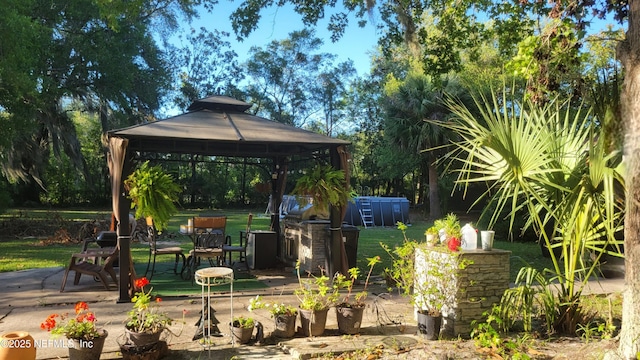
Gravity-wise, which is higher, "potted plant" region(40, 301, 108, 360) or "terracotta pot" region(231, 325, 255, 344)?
"potted plant" region(40, 301, 108, 360)

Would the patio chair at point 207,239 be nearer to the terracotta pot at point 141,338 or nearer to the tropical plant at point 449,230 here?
the terracotta pot at point 141,338

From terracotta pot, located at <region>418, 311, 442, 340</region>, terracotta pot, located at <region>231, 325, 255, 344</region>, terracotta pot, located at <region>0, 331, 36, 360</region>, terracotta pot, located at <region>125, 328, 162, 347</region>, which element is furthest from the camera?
terracotta pot, located at <region>418, 311, 442, 340</region>

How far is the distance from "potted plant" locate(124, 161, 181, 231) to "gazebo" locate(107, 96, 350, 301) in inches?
9.0

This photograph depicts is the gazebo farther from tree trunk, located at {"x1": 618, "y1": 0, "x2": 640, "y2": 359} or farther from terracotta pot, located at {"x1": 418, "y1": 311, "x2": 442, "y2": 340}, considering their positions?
tree trunk, located at {"x1": 618, "y1": 0, "x2": 640, "y2": 359}

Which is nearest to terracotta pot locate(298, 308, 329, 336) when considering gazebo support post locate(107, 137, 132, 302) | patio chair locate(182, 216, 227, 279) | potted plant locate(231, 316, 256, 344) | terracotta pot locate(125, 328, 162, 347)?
potted plant locate(231, 316, 256, 344)

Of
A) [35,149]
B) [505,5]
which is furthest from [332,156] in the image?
[35,149]

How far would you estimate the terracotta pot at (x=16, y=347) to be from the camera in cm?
301

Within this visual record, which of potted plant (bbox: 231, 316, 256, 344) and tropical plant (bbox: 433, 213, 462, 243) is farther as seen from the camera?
tropical plant (bbox: 433, 213, 462, 243)

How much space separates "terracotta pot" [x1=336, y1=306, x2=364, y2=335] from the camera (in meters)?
4.26

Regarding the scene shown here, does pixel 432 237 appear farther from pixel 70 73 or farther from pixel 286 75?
pixel 286 75

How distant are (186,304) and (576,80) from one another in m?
5.20

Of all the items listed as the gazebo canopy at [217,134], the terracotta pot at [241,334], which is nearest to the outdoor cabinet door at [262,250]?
the gazebo canopy at [217,134]

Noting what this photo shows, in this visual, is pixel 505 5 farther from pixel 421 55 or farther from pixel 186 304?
pixel 186 304

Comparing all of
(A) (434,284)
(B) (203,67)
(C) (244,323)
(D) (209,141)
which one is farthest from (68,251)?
(B) (203,67)
